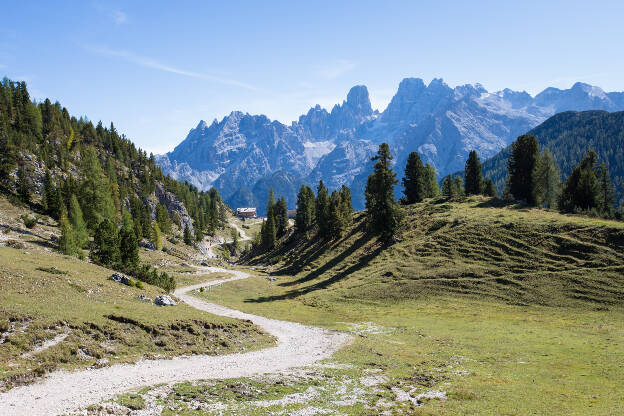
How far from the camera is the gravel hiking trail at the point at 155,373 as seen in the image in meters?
19.4

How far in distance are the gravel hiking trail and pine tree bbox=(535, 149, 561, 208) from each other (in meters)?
87.2

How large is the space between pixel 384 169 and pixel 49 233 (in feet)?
256

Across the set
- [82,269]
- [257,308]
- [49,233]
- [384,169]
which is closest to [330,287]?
[257,308]

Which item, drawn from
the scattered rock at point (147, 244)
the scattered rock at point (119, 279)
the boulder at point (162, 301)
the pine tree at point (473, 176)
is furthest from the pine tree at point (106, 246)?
the pine tree at point (473, 176)

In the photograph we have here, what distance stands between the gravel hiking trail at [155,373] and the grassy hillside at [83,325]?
136 cm

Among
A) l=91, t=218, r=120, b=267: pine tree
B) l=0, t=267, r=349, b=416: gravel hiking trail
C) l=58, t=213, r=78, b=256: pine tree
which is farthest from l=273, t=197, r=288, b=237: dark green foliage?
l=0, t=267, r=349, b=416: gravel hiking trail

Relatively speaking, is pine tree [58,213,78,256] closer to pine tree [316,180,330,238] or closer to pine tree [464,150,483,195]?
pine tree [316,180,330,238]

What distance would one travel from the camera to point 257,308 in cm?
6481

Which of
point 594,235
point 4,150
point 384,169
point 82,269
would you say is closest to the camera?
point 82,269

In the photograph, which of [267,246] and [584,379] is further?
[267,246]

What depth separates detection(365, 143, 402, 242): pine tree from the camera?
87688mm

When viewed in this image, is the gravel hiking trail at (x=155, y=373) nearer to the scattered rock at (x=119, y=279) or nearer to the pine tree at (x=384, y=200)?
the scattered rock at (x=119, y=279)

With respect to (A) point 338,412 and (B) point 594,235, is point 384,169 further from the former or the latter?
(A) point 338,412

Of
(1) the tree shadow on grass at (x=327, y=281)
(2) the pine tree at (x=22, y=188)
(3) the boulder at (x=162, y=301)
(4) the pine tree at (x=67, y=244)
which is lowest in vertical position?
(1) the tree shadow on grass at (x=327, y=281)
